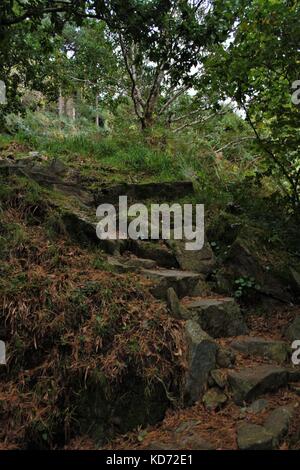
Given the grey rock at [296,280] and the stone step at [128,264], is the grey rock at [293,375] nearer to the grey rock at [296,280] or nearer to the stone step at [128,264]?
the grey rock at [296,280]

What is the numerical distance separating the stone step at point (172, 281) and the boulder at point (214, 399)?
1000mm

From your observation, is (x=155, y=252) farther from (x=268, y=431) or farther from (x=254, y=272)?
(x=268, y=431)

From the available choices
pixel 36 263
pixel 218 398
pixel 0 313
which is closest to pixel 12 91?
pixel 36 263

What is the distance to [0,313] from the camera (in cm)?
326

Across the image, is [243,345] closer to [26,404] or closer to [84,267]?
[84,267]

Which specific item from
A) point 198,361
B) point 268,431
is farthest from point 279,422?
point 198,361

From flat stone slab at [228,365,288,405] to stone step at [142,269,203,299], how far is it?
1025 mm

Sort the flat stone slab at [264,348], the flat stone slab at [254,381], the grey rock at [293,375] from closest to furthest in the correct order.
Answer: the flat stone slab at [254,381], the grey rock at [293,375], the flat stone slab at [264,348]

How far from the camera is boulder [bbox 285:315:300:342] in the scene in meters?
3.80

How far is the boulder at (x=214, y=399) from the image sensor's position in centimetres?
309

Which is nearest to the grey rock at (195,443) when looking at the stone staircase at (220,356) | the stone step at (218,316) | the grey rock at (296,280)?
the stone staircase at (220,356)

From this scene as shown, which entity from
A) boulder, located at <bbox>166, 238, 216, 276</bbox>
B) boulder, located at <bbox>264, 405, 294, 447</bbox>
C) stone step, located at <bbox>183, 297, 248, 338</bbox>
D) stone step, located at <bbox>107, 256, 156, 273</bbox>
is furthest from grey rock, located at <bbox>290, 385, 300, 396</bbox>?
stone step, located at <bbox>107, 256, 156, 273</bbox>

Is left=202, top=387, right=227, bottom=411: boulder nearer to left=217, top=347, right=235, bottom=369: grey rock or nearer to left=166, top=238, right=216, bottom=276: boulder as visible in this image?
left=217, top=347, right=235, bottom=369: grey rock

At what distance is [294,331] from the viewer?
12.6 ft
